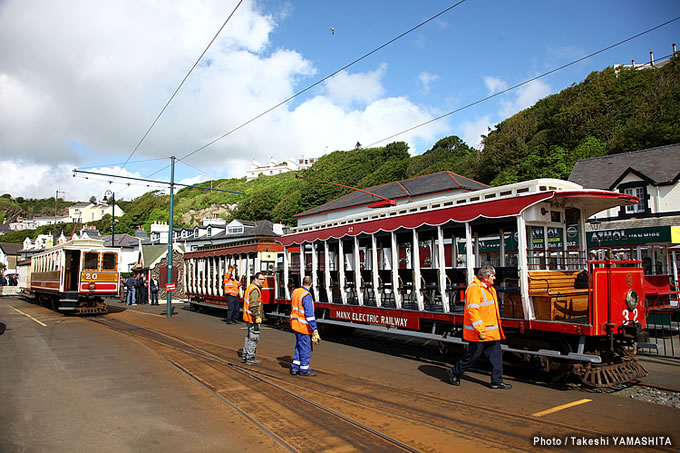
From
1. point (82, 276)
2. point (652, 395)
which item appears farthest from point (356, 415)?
point (82, 276)

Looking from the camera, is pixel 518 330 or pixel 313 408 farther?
pixel 518 330

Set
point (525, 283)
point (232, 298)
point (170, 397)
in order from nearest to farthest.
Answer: point (170, 397), point (525, 283), point (232, 298)

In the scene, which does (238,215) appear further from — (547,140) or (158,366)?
(158,366)

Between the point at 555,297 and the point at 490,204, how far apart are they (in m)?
1.97

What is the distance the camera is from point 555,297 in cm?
746

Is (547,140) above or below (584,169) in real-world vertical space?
above

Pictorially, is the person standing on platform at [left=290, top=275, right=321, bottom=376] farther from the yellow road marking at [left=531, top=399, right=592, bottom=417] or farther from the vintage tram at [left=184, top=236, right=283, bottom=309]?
the vintage tram at [left=184, top=236, right=283, bottom=309]

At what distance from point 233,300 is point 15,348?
7092 millimetres

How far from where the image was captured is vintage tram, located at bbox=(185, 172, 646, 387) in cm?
707

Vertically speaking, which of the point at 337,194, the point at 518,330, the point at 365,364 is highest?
the point at 337,194

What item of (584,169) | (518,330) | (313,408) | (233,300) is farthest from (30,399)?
(584,169)

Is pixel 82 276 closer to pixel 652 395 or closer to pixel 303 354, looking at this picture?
pixel 303 354

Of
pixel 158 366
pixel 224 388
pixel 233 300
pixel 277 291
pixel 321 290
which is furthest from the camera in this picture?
pixel 233 300

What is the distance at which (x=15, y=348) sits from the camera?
35.4 feet
